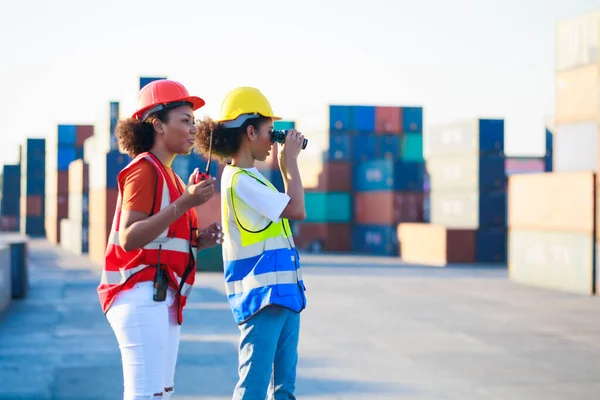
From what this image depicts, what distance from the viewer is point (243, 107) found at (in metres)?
4.06

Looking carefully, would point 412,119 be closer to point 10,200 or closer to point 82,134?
point 82,134

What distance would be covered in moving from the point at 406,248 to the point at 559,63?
11583 mm

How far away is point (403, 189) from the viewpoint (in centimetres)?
3172

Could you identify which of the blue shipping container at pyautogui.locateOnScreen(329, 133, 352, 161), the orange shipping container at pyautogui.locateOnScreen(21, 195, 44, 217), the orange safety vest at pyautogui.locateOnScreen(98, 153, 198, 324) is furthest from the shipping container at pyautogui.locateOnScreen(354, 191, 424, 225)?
the orange safety vest at pyautogui.locateOnScreen(98, 153, 198, 324)

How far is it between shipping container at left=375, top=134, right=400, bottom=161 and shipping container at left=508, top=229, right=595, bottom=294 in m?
17.0

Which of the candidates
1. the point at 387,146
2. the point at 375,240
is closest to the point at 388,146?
the point at 387,146

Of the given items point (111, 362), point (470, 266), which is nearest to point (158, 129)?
point (111, 362)

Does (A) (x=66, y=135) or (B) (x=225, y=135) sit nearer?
(B) (x=225, y=135)

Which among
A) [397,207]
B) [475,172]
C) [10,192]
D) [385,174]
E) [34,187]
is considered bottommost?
[397,207]

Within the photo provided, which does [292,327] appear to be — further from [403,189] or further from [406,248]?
[403,189]

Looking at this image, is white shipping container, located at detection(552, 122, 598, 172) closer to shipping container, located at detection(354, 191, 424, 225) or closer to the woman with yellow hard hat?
shipping container, located at detection(354, 191, 424, 225)

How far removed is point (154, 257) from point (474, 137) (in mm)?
23721

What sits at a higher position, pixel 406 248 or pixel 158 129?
pixel 158 129

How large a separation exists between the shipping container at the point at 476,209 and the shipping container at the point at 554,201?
6.67m
